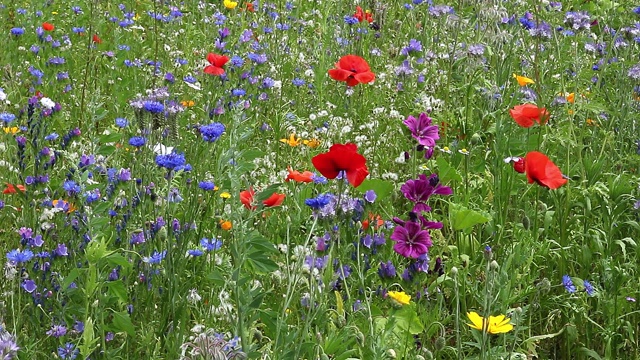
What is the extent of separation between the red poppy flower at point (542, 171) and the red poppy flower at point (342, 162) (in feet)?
1.69

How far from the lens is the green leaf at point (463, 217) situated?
96.6 inches

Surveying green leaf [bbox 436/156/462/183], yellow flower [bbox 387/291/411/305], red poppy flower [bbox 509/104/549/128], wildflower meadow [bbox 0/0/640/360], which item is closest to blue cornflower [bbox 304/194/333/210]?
wildflower meadow [bbox 0/0/640/360]

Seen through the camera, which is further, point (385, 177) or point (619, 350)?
point (385, 177)

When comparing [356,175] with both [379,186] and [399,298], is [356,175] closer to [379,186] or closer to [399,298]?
[399,298]

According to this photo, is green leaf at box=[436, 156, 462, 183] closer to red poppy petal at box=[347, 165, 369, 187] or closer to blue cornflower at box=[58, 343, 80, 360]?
red poppy petal at box=[347, 165, 369, 187]

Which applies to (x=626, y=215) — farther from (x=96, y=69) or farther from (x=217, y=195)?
(x=96, y=69)

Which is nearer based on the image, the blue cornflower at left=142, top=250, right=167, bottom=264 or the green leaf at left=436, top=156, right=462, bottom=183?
the blue cornflower at left=142, top=250, right=167, bottom=264

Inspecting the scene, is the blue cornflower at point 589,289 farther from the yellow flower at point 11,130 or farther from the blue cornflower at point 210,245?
the yellow flower at point 11,130

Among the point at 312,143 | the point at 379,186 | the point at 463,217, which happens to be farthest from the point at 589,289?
the point at 312,143

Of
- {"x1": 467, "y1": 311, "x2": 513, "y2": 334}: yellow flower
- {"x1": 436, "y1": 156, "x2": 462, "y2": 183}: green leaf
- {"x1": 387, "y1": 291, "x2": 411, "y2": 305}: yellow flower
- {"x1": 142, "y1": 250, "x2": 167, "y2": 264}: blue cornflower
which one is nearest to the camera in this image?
Answer: {"x1": 467, "y1": 311, "x2": 513, "y2": 334}: yellow flower

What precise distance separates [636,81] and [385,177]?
1.34 meters

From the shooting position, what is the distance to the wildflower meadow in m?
1.93

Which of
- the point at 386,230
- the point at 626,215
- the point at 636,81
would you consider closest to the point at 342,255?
the point at 386,230

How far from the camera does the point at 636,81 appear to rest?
3.47 meters
